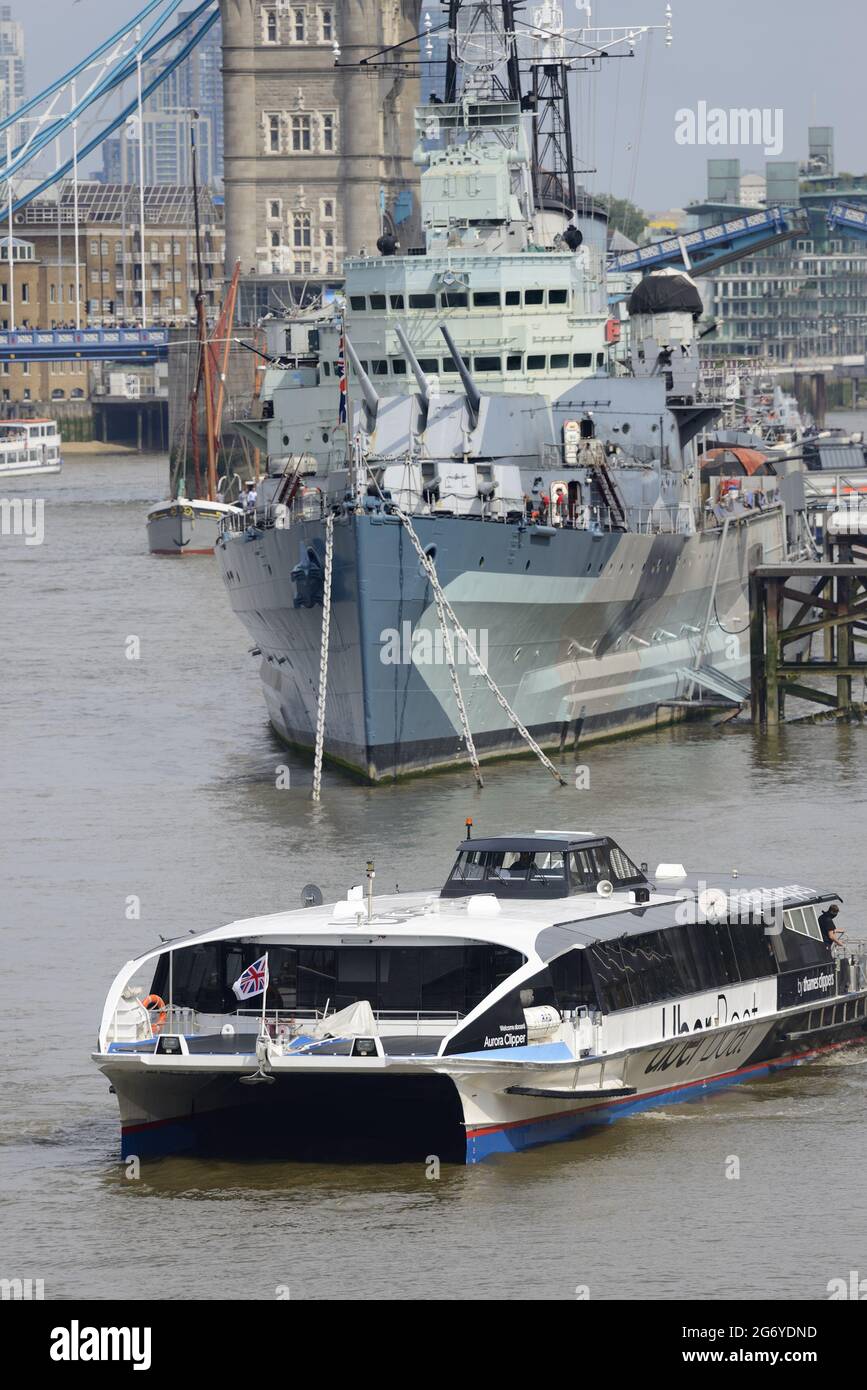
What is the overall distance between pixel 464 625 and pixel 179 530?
5253cm

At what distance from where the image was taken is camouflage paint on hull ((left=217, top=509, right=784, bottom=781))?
40250 millimetres

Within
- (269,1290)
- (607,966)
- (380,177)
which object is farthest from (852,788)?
(380,177)

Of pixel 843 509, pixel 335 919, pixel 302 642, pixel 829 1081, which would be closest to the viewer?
pixel 335 919

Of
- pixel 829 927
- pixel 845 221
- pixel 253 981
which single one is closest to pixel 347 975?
pixel 253 981

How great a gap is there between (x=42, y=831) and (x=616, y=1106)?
16.7 meters

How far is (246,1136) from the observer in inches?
823

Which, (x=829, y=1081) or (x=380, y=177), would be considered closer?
(x=829, y=1081)

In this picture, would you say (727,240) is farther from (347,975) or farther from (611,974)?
(347,975)

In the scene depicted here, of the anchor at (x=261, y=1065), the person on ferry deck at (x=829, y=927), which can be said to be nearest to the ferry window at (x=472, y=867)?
the anchor at (x=261, y=1065)

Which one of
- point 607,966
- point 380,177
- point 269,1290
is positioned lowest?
point 269,1290

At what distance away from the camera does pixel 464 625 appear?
41219mm

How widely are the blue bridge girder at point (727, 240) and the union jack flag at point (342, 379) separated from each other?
205ft

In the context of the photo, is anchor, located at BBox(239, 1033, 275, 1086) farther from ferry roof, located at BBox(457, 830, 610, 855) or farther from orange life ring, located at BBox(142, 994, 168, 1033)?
ferry roof, located at BBox(457, 830, 610, 855)

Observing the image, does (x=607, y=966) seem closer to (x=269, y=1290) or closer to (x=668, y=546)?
(x=269, y=1290)
